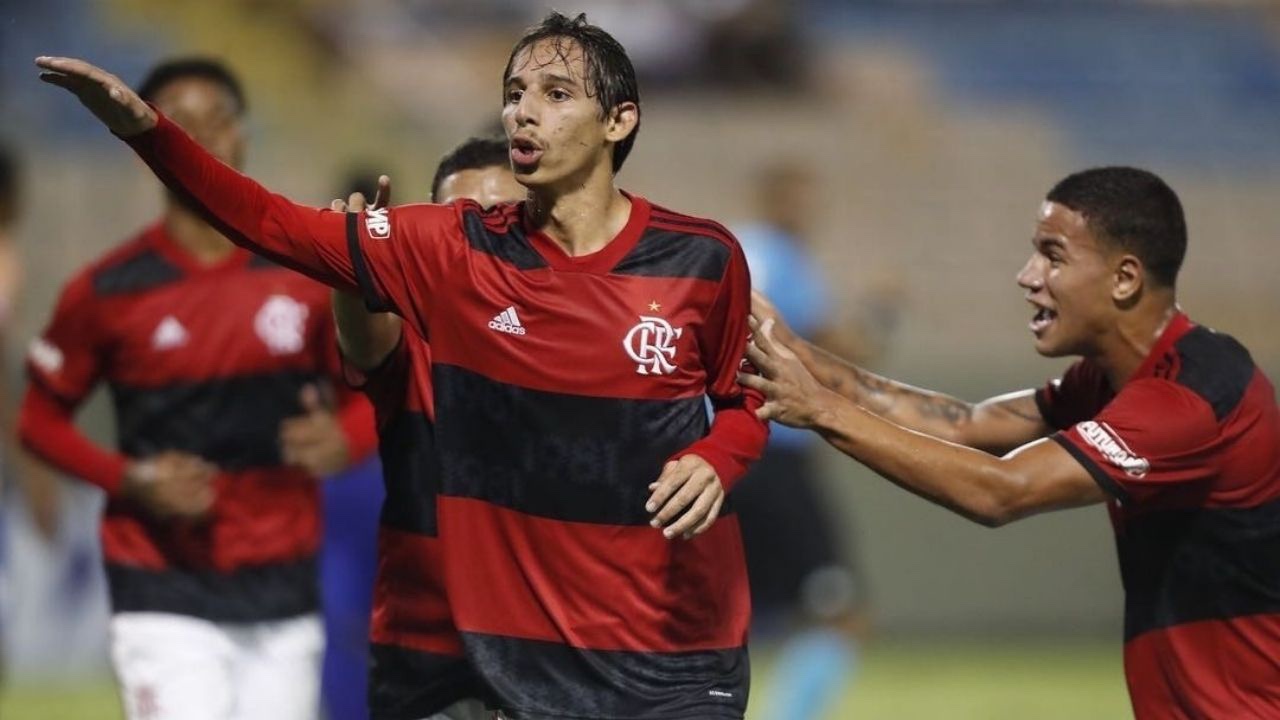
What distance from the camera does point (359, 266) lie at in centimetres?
491

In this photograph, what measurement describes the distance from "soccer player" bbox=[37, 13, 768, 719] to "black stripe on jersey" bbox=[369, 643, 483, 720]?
0.44 metres

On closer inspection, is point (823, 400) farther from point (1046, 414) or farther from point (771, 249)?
point (771, 249)

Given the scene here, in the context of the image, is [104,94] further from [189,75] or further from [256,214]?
[189,75]

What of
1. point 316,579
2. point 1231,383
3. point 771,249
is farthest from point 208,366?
point 771,249

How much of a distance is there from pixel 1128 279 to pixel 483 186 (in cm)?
186

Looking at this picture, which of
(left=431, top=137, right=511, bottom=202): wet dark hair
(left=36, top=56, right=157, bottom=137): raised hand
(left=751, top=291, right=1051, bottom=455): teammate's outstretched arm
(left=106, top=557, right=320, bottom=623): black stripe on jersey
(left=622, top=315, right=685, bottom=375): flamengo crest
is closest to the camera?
(left=36, top=56, right=157, bottom=137): raised hand

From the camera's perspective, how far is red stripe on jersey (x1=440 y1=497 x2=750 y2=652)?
488 centimetres

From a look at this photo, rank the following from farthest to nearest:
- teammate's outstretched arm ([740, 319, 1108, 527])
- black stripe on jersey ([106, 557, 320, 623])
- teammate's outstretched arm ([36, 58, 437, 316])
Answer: black stripe on jersey ([106, 557, 320, 623]) → teammate's outstretched arm ([740, 319, 1108, 527]) → teammate's outstretched arm ([36, 58, 437, 316])

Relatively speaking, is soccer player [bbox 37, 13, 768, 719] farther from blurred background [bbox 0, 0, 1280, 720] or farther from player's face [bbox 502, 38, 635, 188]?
blurred background [bbox 0, 0, 1280, 720]

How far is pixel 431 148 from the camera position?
1934cm

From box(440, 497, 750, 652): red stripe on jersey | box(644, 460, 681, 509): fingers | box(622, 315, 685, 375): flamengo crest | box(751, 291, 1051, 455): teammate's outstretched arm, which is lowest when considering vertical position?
box(440, 497, 750, 652): red stripe on jersey

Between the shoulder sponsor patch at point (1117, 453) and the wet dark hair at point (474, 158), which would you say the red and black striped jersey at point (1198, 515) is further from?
the wet dark hair at point (474, 158)

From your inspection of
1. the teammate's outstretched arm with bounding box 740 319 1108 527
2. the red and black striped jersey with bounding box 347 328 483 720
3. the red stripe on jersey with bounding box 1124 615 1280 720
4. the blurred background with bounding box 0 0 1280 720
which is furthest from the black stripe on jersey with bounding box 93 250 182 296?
the blurred background with bounding box 0 0 1280 720

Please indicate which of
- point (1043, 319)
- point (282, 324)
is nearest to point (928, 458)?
point (1043, 319)
